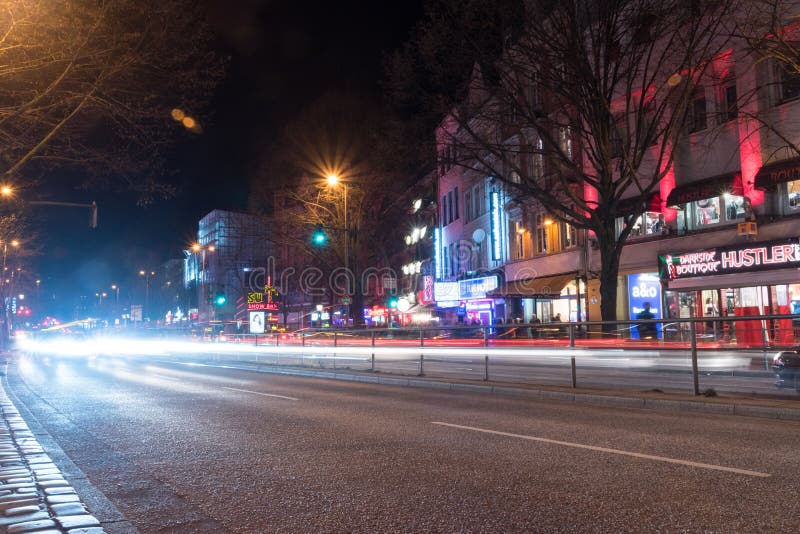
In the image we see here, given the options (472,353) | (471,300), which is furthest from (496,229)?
(472,353)

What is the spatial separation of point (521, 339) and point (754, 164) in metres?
13.7

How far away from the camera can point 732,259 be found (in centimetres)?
2420

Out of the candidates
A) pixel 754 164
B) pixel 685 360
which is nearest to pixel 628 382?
pixel 685 360

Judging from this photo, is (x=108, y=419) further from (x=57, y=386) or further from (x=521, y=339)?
(x=521, y=339)

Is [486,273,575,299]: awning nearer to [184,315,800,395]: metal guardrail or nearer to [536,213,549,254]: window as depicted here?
[536,213,549,254]: window

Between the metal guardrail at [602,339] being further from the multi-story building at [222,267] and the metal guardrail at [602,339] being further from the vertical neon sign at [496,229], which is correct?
the multi-story building at [222,267]

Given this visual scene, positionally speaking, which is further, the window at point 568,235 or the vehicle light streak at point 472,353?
the window at point 568,235

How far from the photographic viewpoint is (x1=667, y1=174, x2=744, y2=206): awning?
24.1 metres

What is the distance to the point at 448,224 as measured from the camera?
49.5 m

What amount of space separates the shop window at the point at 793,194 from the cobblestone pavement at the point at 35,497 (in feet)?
79.1

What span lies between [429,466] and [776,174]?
66.8 feet

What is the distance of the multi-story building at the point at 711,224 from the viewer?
2269 cm

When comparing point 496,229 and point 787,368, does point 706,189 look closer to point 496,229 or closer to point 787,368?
point 787,368

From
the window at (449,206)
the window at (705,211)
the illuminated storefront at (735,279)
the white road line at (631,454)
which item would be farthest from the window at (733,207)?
the window at (449,206)
